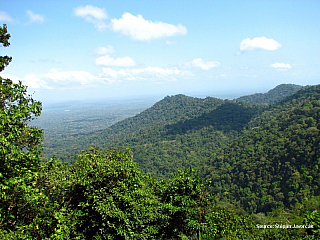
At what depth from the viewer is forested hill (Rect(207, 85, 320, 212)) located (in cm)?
3990

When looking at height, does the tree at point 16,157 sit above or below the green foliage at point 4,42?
below

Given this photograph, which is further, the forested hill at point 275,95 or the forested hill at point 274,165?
the forested hill at point 275,95

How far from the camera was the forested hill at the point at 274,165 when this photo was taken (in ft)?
131

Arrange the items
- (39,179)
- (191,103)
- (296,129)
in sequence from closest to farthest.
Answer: (39,179) < (296,129) < (191,103)

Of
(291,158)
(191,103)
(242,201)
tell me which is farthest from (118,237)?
(191,103)

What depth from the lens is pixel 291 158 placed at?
45.2 metres

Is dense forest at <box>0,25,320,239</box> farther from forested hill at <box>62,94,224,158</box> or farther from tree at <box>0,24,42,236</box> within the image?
forested hill at <box>62,94,224,158</box>

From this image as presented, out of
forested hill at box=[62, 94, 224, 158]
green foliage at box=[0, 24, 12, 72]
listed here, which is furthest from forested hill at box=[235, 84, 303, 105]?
green foliage at box=[0, 24, 12, 72]

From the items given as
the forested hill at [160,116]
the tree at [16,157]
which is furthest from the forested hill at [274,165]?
the forested hill at [160,116]

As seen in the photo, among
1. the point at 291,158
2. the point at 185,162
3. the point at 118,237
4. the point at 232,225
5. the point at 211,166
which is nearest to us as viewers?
the point at 118,237

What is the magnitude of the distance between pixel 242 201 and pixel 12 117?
49769mm

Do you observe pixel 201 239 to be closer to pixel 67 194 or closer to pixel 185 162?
pixel 67 194

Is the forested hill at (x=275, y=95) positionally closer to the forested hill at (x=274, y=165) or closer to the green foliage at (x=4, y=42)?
the forested hill at (x=274, y=165)

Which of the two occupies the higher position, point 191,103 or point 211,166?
point 191,103
